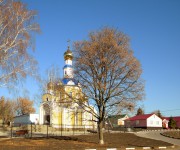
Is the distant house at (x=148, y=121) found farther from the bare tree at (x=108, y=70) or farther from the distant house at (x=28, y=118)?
the bare tree at (x=108, y=70)

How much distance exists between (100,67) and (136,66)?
126 inches

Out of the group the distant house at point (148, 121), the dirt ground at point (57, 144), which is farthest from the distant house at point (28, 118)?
the dirt ground at point (57, 144)

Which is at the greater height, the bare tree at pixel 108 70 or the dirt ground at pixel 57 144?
the bare tree at pixel 108 70

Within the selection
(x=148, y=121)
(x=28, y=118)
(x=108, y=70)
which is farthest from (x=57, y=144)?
(x=148, y=121)

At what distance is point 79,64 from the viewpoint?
24.5 meters

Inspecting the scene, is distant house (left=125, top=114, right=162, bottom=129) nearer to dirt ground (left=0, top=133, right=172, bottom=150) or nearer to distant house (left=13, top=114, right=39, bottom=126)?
distant house (left=13, top=114, right=39, bottom=126)

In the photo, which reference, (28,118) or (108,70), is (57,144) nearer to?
(108,70)

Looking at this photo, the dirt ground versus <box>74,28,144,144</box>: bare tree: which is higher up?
<box>74,28,144,144</box>: bare tree

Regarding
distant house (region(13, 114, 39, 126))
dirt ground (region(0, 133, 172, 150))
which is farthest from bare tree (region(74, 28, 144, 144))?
distant house (region(13, 114, 39, 126))

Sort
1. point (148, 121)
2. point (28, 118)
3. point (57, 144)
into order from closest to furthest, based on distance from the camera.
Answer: point (57, 144) < point (28, 118) < point (148, 121)

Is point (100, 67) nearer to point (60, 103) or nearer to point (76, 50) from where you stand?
point (76, 50)

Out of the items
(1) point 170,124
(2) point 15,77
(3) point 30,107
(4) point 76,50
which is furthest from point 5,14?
(3) point 30,107

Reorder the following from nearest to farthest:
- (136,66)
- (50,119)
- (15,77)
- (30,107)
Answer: (15,77), (136,66), (50,119), (30,107)

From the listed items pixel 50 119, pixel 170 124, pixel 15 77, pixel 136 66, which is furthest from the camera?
pixel 170 124
